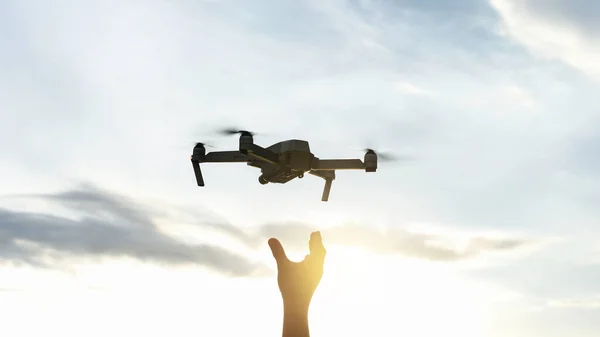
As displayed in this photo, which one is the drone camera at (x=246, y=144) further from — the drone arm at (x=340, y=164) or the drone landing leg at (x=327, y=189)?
the drone landing leg at (x=327, y=189)

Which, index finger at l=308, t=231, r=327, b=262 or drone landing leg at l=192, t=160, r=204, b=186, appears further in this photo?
drone landing leg at l=192, t=160, r=204, b=186

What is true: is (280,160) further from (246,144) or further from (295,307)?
(295,307)

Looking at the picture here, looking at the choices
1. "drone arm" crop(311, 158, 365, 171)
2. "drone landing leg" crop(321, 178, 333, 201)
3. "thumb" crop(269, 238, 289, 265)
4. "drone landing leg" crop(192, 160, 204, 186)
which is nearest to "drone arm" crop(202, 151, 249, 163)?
"drone landing leg" crop(192, 160, 204, 186)

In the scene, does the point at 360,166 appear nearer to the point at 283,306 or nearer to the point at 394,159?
the point at 394,159

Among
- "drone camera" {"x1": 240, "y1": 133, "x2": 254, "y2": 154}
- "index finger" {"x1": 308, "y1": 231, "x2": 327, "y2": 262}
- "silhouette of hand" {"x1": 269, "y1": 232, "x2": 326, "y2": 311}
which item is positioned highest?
"drone camera" {"x1": 240, "y1": 133, "x2": 254, "y2": 154}

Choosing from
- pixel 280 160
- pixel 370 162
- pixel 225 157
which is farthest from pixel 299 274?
pixel 225 157

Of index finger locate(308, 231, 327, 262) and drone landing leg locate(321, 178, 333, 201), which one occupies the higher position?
drone landing leg locate(321, 178, 333, 201)

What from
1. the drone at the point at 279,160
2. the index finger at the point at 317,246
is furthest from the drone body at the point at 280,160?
the index finger at the point at 317,246

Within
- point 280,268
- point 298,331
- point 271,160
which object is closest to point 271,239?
point 280,268

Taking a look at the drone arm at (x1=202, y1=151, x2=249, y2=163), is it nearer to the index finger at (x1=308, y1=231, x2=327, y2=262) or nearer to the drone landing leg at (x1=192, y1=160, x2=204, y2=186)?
the drone landing leg at (x1=192, y1=160, x2=204, y2=186)
